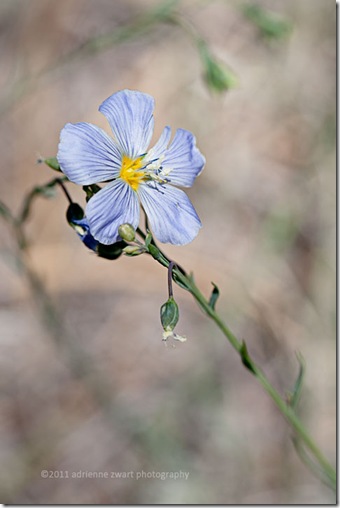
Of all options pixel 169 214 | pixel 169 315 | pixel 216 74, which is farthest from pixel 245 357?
pixel 216 74

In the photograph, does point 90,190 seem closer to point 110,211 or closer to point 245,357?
point 110,211

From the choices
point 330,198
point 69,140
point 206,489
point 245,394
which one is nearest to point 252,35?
point 330,198

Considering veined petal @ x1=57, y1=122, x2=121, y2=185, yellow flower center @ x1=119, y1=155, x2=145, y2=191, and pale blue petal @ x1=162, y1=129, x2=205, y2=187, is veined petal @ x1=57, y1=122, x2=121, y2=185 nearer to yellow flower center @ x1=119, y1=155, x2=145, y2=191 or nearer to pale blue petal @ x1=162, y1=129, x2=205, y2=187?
yellow flower center @ x1=119, y1=155, x2=145, y2=191

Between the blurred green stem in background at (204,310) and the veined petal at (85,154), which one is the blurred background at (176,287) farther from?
the veined petal at (85,154)

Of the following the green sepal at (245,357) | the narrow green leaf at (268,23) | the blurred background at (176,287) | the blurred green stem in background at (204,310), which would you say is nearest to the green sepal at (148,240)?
the blurred green stem in background at (204,310)

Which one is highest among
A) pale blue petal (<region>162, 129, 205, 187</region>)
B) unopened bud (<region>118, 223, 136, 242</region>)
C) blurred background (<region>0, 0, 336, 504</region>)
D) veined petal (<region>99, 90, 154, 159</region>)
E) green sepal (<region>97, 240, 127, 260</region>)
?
veined petal (<region>99, 90, 154, 159</region>)

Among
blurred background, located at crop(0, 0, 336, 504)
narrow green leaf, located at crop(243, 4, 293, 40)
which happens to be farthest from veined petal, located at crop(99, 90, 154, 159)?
narrow green leaf, located at crop(243, 4, 293, 40)

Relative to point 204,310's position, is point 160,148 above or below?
above
